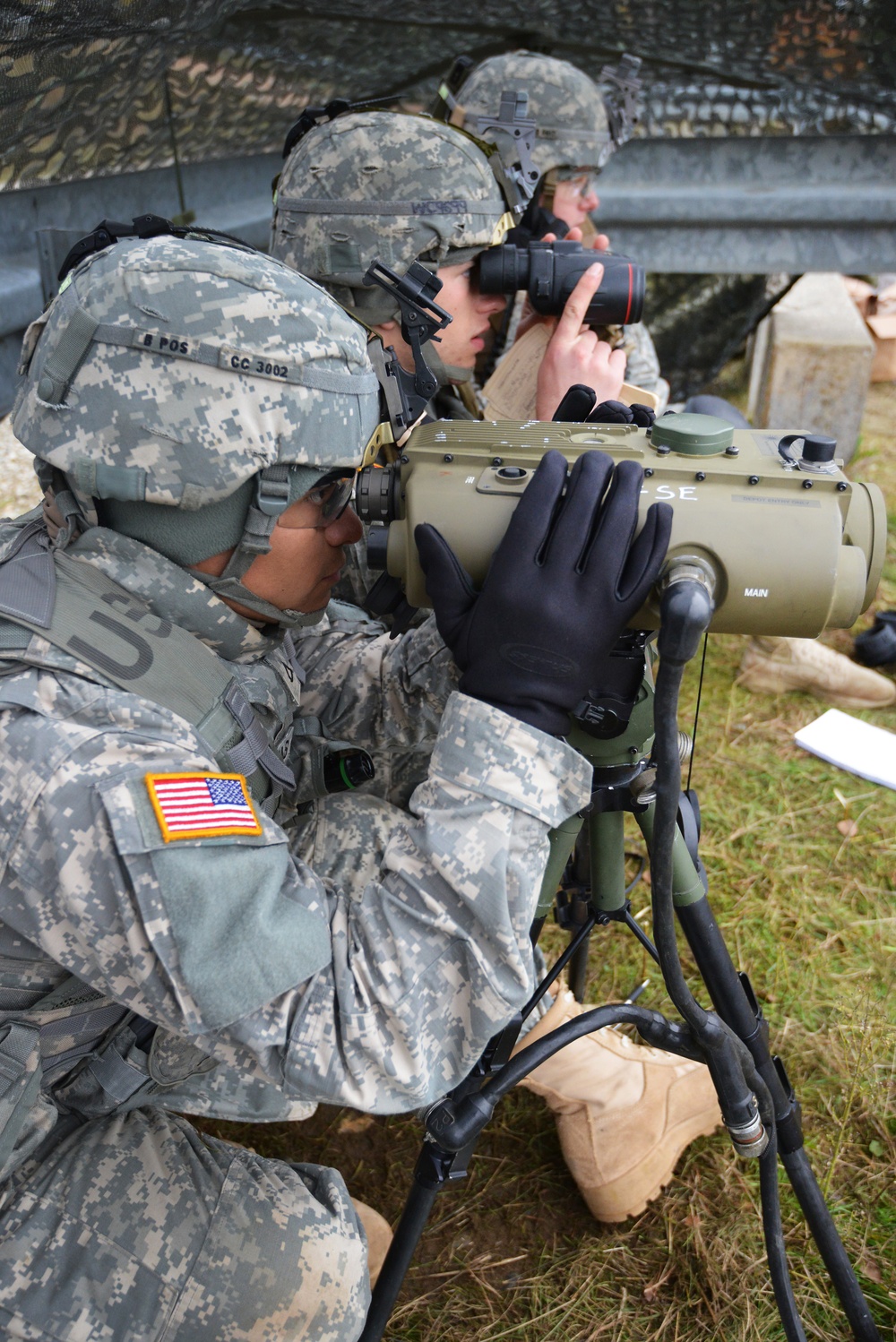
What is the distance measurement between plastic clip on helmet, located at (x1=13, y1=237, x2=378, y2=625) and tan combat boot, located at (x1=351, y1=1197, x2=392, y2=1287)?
142cm

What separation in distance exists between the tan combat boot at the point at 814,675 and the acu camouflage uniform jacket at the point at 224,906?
277 centimetres

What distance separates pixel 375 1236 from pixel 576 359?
6.40 ft

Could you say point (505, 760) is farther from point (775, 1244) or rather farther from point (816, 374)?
point (816, 374)

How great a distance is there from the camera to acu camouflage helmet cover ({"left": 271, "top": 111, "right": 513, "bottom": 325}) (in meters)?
2.37

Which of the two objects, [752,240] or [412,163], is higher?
[412,163]

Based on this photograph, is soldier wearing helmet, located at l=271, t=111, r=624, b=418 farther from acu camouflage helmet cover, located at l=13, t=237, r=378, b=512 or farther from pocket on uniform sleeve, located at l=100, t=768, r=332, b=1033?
pocket on uniform sleeve, located at l=100, t=768, r=332, b=1033

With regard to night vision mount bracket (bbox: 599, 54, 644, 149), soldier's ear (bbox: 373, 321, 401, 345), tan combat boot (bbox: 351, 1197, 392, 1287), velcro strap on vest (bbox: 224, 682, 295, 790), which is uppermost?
night vision mount bracket (bbox: 599, 54, 644, 149)

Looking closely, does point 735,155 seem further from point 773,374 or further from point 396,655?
point 396,655

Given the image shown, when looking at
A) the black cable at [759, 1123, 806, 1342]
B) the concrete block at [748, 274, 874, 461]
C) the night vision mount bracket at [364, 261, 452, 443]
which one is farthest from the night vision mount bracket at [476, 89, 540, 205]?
the black cable at [759, 1123, 806, 1342]

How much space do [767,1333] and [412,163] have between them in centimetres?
259

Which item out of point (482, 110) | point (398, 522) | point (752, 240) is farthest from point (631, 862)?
point (752, 240)

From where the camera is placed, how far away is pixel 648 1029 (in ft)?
5.33

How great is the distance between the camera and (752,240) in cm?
488

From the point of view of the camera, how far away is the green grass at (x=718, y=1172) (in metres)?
1.98
